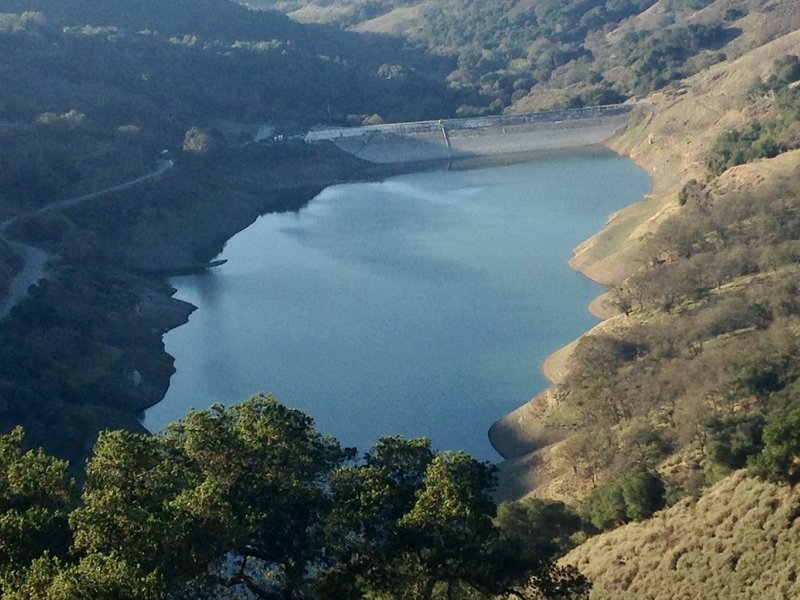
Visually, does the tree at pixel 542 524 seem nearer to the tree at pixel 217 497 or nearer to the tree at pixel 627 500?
the tree at pixel 627 500

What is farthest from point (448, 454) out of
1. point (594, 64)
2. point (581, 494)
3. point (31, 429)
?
point (594, 64)

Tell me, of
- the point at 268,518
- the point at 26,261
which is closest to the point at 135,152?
the point at 26,261

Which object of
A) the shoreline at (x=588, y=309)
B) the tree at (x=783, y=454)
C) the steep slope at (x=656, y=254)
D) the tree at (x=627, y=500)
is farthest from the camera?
the shoreline at (x=588, y=309)

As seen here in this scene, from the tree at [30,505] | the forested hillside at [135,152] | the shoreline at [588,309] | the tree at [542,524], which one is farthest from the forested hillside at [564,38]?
the tree at [30,505]

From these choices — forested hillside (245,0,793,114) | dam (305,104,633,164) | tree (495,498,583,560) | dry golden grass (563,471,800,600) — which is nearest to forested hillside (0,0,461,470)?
dam (305,104,633,164)

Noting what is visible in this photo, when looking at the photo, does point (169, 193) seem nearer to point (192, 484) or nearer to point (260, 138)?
point (260, 138)

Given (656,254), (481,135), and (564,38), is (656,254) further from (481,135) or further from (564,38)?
(564,38)
